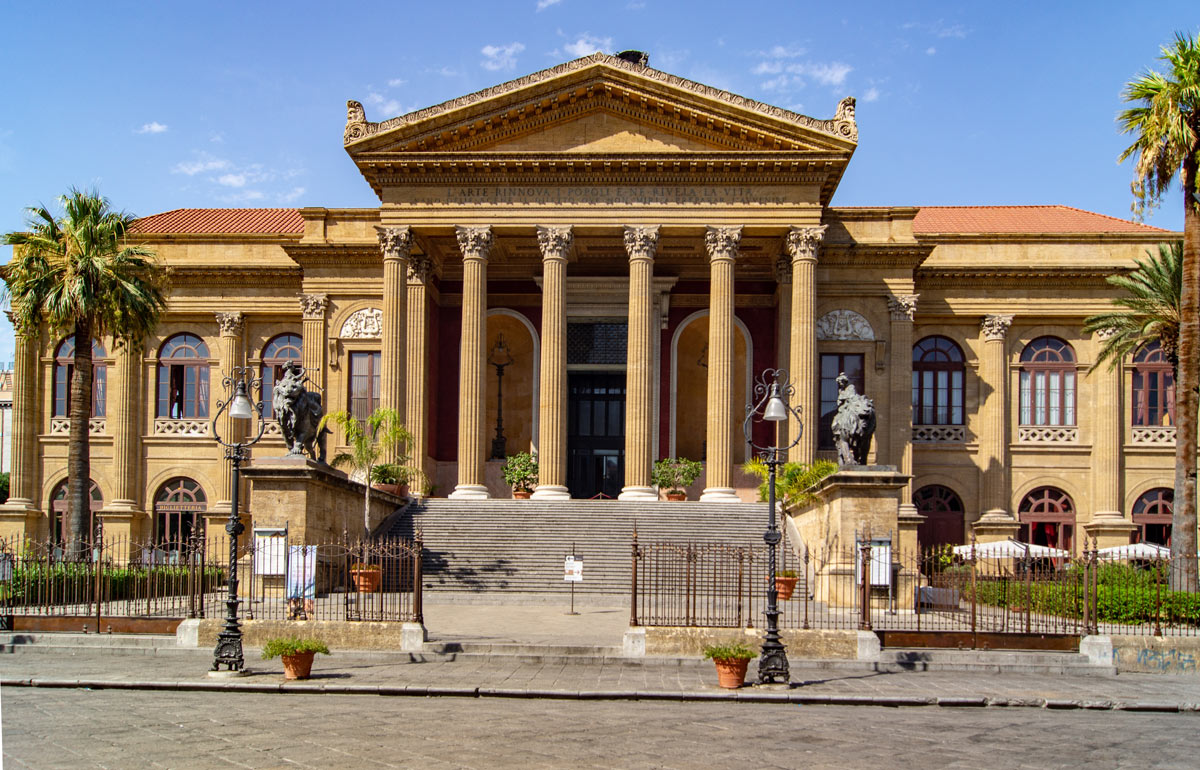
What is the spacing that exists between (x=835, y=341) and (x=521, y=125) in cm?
1291

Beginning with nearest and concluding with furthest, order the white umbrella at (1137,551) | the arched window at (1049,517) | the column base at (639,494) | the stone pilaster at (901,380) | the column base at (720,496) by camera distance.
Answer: the white umbrella at (1137,551) < the column base at (720,496) < the column base at (639,494) < the stone pilaster at (901,380) < the arched window at (1049,517)

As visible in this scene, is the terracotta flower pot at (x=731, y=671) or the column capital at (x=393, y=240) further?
the column capital at (x=393, y=240)

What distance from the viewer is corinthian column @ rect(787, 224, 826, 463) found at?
120 feet

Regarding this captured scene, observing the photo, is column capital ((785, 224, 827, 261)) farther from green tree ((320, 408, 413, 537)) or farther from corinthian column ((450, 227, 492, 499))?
green tree ((320, 408, 413, 537))

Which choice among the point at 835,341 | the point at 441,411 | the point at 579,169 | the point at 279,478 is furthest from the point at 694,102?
the point at 279,478

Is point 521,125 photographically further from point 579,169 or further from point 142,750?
point 142,750

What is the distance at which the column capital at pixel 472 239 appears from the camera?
122 ft

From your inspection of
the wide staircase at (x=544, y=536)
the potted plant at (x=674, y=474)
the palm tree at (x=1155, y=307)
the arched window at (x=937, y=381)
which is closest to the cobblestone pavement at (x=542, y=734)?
the wide staircase at (x=544, y=536)

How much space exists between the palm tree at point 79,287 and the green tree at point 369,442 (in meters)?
6.58

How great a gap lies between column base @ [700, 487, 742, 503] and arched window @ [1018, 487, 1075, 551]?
12705 mm

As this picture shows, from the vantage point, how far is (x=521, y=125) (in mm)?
37469

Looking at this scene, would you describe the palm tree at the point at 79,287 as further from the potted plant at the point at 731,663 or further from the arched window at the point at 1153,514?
the arched window at the point at 1153,514

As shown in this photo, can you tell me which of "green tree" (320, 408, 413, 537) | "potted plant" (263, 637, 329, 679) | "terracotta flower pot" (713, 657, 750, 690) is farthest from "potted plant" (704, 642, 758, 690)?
"green tree" (320, 408, 413, 537)

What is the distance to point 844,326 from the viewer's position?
41.0 meters
